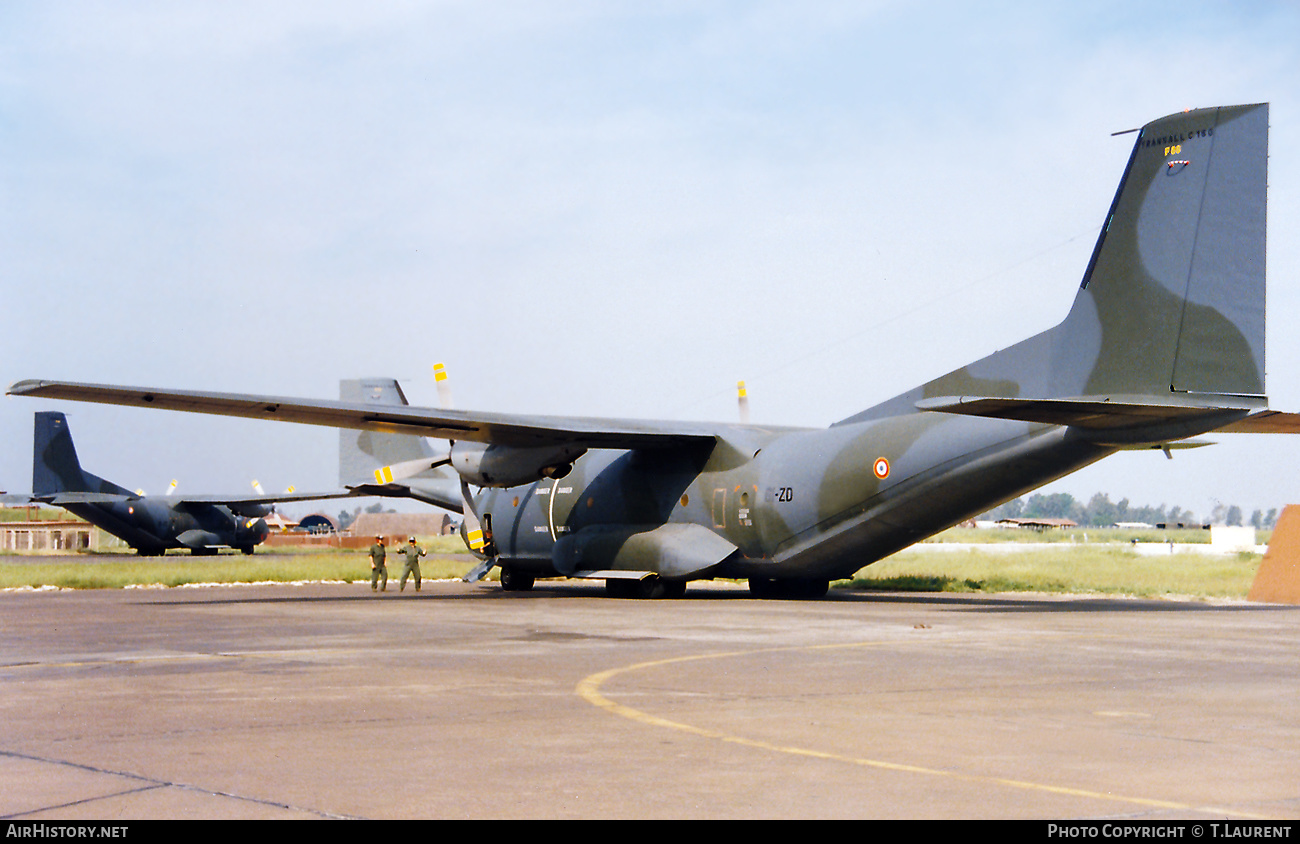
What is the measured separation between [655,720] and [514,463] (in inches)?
708

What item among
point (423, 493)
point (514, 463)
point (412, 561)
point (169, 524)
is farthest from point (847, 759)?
point (169, 524)

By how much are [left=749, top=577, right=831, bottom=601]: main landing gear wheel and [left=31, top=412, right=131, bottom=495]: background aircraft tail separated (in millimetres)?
43707

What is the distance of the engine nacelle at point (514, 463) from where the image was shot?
26.6m

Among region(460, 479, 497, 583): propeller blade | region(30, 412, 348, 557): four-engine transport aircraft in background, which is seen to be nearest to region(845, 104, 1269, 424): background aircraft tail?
region(460, 479, 497, 583): propeller blade

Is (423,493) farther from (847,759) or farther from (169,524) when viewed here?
(169,524)

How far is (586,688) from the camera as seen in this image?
1104 cm

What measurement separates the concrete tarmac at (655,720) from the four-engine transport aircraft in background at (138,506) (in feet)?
139

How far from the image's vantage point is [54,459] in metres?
59.4

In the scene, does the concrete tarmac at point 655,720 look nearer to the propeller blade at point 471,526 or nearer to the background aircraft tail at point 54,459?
the propeller blade at point 471,526

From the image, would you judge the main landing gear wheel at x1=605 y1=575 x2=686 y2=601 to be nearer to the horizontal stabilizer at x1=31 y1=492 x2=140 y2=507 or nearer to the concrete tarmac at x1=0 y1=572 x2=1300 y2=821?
the concrete tarmac at x1=0 y1=572 x2=1300 y2=821
